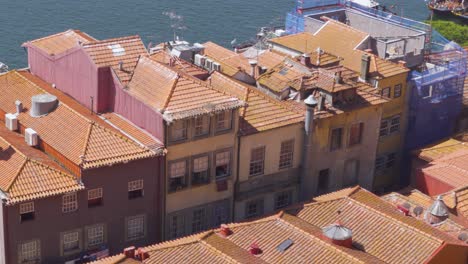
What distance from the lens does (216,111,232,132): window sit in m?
55.0

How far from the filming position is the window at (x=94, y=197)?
5195cm

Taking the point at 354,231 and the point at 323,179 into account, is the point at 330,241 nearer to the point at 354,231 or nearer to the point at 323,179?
the point at 354,231

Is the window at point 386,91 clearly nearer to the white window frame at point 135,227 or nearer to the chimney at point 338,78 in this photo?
the chimney at point 338,78

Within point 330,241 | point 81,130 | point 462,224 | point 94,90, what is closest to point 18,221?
point 81,130

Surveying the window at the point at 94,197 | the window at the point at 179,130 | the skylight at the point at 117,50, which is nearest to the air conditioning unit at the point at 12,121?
the skylight at the point at 117,50

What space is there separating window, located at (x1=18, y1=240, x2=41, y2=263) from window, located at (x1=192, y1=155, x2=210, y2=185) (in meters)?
10.4

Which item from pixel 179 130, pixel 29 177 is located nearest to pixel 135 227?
pixel 179 130

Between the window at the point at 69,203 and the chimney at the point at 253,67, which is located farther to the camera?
the chimney at the point at 253,67

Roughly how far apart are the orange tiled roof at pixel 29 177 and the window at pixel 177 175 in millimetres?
6083

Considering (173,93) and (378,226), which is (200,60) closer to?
(173,93)

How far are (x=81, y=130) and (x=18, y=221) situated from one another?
22.6 ft

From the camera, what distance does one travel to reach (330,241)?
50406 millimetres

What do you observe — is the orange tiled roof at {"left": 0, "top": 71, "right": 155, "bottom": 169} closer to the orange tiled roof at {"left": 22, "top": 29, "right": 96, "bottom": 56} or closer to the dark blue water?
the orange tiled roof at {"left": 22, "top": 29, "right": 96, "bottom": 56}

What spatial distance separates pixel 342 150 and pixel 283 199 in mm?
5547
